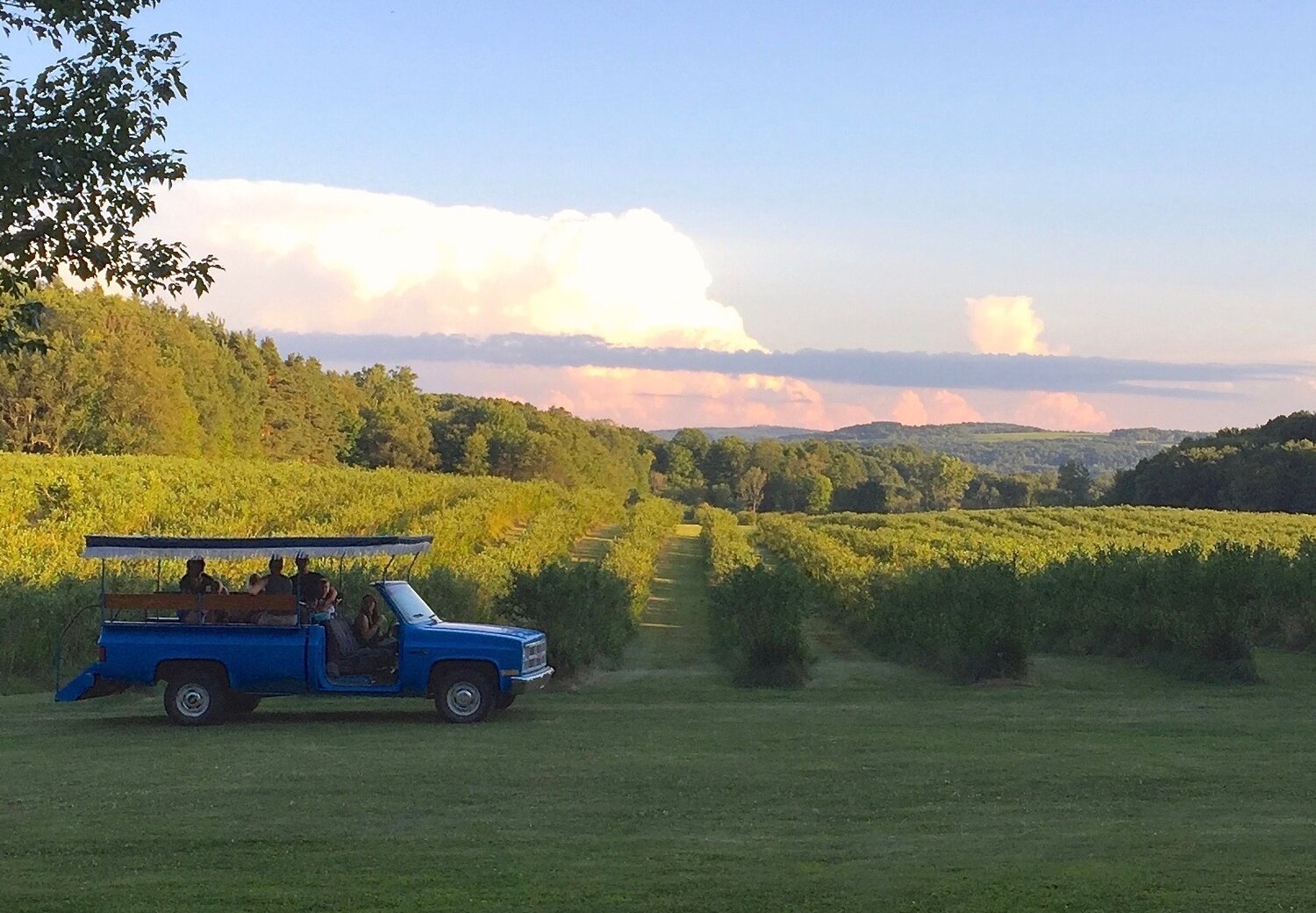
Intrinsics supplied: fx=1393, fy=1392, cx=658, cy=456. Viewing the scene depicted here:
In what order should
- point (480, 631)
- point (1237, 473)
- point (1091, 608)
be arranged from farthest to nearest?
point (1237, 473) → point (1091, 608) → point (480, 631)

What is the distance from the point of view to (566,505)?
68.2 m

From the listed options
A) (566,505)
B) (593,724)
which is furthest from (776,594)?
(566,505)

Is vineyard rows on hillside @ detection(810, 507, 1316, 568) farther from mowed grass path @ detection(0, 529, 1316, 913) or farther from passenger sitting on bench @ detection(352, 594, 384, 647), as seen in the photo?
passenger sitting on bench @ detection(352, 594, 384, 647)

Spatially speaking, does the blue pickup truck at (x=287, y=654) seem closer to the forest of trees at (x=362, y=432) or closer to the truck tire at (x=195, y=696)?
the truck tire at (x=195, y=696)

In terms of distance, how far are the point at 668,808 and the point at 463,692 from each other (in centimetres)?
502

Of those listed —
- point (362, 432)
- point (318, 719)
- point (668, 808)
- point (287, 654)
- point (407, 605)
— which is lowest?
point (318, 719)

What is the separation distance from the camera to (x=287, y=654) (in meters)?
14.3

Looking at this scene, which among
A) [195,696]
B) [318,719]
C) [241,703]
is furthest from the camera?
[241,703]

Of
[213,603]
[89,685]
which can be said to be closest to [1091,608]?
[213,603]

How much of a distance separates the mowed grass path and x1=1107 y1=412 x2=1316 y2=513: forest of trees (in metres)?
68.8

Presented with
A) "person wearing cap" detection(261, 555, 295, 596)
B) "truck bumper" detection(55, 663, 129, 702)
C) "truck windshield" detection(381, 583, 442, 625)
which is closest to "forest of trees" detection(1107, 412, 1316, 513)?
"truck windshield" detection(381, 583, 442, 625)

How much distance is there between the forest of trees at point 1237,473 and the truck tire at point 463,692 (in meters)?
73.4

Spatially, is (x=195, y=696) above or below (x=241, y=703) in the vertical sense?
above

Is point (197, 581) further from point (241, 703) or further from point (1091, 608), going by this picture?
point (1091, 608)
